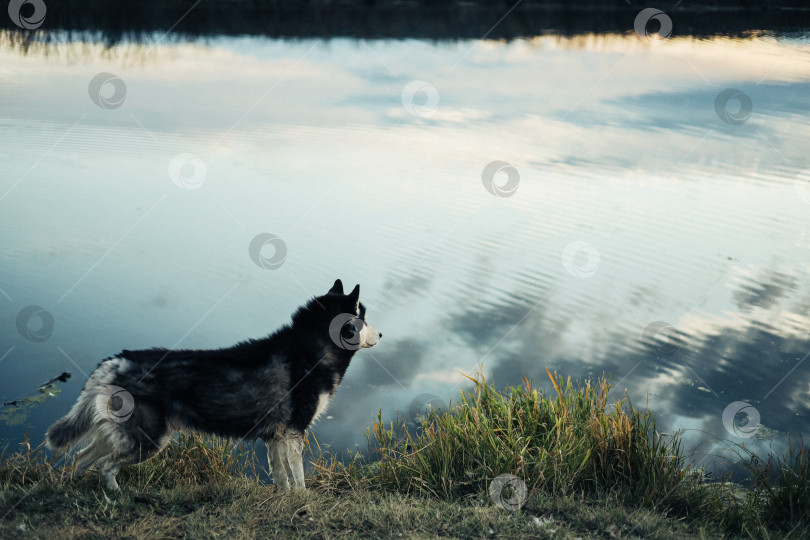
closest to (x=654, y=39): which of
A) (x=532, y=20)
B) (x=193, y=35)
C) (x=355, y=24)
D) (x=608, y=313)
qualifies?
(x=532, y=20)

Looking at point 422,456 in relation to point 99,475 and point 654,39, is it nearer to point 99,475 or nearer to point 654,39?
point 99,475

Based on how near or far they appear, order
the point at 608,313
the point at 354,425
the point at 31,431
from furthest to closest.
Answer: the point at 608,313 → the point at 354,425 → the point at 31,431

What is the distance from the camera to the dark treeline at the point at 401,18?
24.9 meters

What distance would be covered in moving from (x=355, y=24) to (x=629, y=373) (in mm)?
22045

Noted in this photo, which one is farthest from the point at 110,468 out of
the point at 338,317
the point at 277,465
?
the point at 338,317

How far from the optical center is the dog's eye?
19.4 ft

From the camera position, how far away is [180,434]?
5.92 m

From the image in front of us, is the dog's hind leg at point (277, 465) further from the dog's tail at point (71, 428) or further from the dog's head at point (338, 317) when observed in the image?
the dog's tail at point (71, 428)

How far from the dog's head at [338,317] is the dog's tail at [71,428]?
1.73 meters

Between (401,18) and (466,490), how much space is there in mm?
25905

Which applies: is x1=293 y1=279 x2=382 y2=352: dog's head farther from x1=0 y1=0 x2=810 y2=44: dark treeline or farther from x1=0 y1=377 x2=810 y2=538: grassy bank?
x1=0 y1=0 x2=810 y2=44: dark treeline

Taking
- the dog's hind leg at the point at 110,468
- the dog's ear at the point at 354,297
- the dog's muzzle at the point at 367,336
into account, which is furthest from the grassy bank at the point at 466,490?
the dog's ear at the point at 354,297

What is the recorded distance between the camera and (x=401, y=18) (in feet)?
93.1

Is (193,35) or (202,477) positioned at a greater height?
(193,35)
